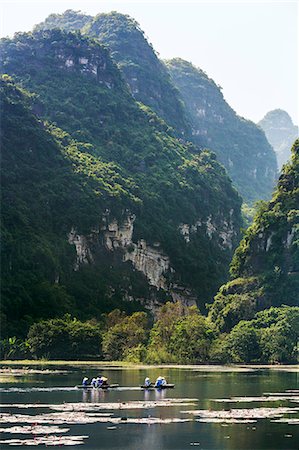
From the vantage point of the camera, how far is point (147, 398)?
47.2 meters

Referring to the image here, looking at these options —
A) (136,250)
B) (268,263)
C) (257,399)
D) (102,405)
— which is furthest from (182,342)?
(136,250)

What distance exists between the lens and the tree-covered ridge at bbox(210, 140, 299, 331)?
376 ft

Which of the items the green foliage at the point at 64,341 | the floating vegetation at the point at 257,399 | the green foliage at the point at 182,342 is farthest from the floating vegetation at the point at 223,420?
the green foliage at the point at 64,341

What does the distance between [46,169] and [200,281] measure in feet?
108

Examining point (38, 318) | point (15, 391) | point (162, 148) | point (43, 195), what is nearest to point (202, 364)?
point (38, 318)

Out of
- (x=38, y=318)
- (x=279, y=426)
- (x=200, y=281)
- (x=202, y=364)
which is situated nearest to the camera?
(x=279, y=426)

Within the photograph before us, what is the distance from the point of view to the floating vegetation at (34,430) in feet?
108

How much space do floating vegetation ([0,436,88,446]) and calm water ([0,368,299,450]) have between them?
49 centimetres

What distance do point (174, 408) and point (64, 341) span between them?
65145 mm

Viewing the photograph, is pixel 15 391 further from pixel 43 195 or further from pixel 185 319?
pixel 43 195

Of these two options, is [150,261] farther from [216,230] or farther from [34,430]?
[34,430]

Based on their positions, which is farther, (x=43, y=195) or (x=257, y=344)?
(x=43, y=195)

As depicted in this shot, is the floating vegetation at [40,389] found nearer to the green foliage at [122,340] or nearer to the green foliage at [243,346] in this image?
the green foliage at [243,346]

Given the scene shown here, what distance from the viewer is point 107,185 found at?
154 meters
